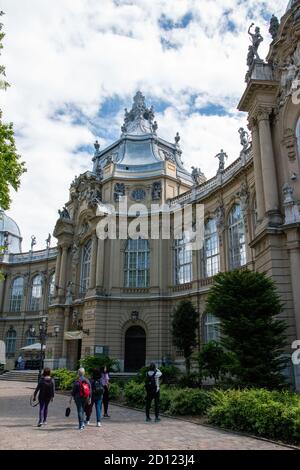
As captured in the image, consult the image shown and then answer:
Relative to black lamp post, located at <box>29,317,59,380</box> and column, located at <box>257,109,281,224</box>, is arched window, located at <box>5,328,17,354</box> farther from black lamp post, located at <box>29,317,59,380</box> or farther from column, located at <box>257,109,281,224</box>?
column, located at <box>257,109,281,224</box>

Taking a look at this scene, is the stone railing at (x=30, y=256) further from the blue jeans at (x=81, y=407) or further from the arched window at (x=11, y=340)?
the blue jeans at (x=81, y=407)

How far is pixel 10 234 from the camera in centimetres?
5875

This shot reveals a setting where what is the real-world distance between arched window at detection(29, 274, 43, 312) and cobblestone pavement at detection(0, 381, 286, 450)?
3858 centimetres

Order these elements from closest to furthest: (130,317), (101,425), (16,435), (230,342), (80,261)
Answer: (16,435) < (101,425) < (230,342) < (130,317) < (80,261)

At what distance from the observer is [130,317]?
3300 centimetres

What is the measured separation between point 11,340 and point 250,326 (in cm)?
4317

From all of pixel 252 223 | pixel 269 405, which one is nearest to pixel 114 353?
pixel 252 223

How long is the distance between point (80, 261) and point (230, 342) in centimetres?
2660

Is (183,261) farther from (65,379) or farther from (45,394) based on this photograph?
(45,394)

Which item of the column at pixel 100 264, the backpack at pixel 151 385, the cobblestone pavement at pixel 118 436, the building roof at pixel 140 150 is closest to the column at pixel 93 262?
the column at pixel 100 264

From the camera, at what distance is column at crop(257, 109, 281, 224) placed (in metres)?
18.6

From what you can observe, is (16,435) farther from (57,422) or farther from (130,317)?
(130,317)

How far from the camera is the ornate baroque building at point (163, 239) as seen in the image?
18859 millimetres

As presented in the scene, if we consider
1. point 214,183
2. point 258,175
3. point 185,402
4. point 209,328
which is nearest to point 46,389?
point 185,402
